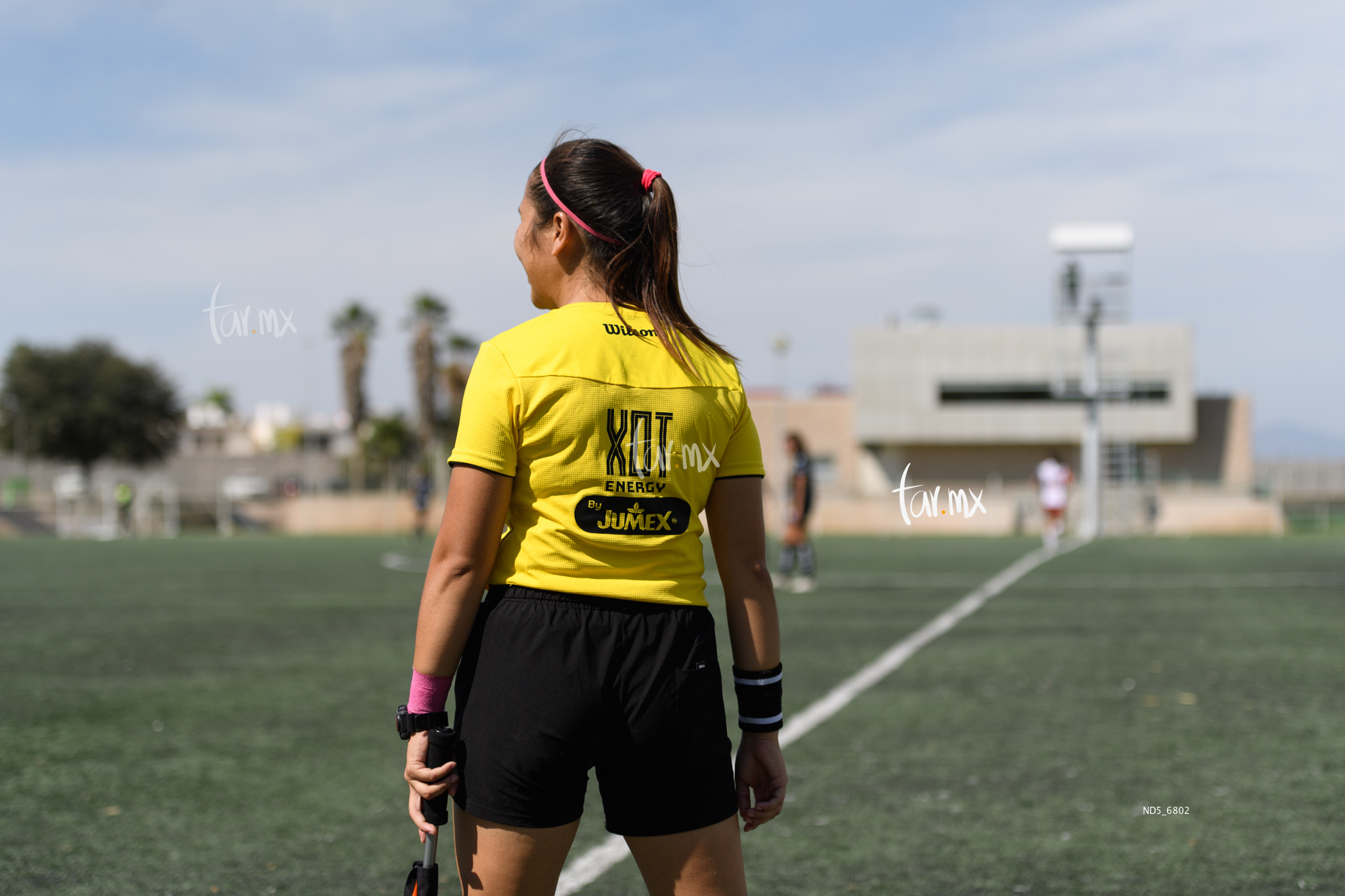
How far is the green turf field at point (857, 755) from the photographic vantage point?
4.35 m

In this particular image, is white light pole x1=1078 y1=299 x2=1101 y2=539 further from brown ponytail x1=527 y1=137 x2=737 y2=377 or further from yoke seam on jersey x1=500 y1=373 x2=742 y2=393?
yoke seam on jersey x1=500 y1=373 x2=742 y2=393

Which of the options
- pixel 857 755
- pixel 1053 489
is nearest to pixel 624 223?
pixel 857 755

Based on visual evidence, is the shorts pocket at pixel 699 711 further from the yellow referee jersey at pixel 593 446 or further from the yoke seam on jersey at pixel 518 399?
the yoke seam on jersey at pixel 518 399

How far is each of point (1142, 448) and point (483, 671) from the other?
195ft

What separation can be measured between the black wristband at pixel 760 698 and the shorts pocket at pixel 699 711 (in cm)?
12

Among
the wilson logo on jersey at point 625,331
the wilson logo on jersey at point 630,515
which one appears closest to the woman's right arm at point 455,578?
the wilson logo on jersey at point 630,515

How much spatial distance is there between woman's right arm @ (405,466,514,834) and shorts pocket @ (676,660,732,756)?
0.38 metres

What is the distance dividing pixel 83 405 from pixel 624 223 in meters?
59.3

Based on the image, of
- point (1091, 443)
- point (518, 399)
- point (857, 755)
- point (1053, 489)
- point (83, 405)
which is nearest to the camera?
Answer: point (518, 399)

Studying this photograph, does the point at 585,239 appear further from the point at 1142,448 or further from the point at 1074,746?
the point at 1142,448

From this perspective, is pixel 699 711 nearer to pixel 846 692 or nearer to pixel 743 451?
pixel 743 451

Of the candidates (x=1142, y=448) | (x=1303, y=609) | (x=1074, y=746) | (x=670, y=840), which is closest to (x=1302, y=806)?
(x=1074, y=746)

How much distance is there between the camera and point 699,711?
7.09 ft

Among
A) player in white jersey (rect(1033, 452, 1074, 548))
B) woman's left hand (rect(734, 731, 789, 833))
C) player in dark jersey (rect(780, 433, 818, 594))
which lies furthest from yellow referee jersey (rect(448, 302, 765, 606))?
player in white jersey (rect(1033, 452, 1074, 548))
